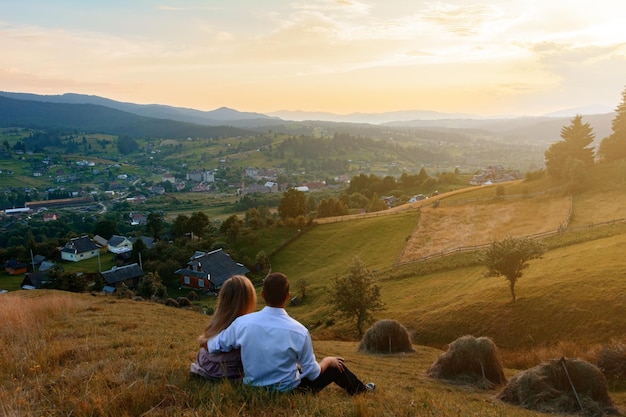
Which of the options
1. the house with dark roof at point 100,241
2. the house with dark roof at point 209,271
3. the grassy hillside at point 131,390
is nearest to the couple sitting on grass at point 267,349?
the grassy hillside at point 131,390

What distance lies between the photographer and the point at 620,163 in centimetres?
5534

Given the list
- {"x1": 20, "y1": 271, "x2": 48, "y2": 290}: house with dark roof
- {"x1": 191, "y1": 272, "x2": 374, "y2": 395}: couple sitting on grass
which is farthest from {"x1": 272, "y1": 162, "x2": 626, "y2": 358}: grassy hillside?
{"x1": 20, "y1": 271, "x2": 48, "y2": 290}: house with dark roof

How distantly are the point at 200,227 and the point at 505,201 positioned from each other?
48.6 m

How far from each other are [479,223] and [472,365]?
1633 inches

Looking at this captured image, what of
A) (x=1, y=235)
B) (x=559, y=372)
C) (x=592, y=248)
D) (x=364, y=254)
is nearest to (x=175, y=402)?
(x=559, y=372)

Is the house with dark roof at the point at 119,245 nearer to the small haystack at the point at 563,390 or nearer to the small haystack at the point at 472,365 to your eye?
the small haystack at the point at 472,365

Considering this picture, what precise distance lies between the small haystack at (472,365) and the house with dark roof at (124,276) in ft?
171

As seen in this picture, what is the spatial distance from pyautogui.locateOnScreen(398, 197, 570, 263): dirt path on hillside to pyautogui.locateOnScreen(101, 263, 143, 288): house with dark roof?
38869mm

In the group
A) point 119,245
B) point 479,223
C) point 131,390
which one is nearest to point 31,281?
point 119,245

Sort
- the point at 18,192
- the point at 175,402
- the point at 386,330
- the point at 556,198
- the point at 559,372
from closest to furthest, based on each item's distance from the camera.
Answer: the point at 175,402 → the point at 559,372 → the point at 386,330 → the point at 556,198 → the point at 18,192

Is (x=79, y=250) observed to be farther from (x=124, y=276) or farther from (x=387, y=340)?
(x=387, y=340)

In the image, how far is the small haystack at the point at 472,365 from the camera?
14.4 m

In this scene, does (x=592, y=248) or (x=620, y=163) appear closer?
(x=592, y=248)

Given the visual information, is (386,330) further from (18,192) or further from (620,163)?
(18,192)
